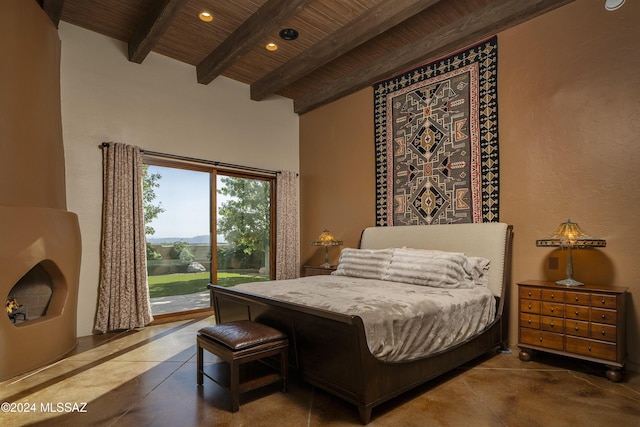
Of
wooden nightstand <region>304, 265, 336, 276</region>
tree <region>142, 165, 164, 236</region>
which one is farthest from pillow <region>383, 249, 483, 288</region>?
tree <region>142, 165, 164, 236</region>

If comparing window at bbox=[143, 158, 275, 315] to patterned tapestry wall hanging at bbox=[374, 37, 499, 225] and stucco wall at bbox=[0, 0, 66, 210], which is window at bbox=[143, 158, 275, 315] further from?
patterned tapestry wall hanging at bbox=[374, 37, 499, 225]

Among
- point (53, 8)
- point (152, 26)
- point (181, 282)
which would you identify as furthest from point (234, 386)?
point (53, 8)

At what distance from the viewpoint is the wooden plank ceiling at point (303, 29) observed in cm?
344

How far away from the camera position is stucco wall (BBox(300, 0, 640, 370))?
2.81m

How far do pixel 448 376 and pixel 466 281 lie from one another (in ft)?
2.82

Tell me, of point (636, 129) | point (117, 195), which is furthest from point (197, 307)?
point (636, 129)

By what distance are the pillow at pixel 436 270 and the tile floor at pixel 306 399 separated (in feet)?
2.33

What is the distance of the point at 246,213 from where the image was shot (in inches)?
215

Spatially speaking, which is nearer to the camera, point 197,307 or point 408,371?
point 408,371

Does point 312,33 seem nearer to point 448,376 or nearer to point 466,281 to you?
point 466,281

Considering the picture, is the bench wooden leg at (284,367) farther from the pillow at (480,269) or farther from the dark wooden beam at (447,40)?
the dark wooden beam at (447,40)

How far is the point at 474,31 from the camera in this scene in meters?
3.55

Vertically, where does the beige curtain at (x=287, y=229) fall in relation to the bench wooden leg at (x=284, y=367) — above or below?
above

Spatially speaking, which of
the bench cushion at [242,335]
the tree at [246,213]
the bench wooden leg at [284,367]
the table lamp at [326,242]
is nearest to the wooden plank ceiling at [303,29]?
the tree at [246,213]
